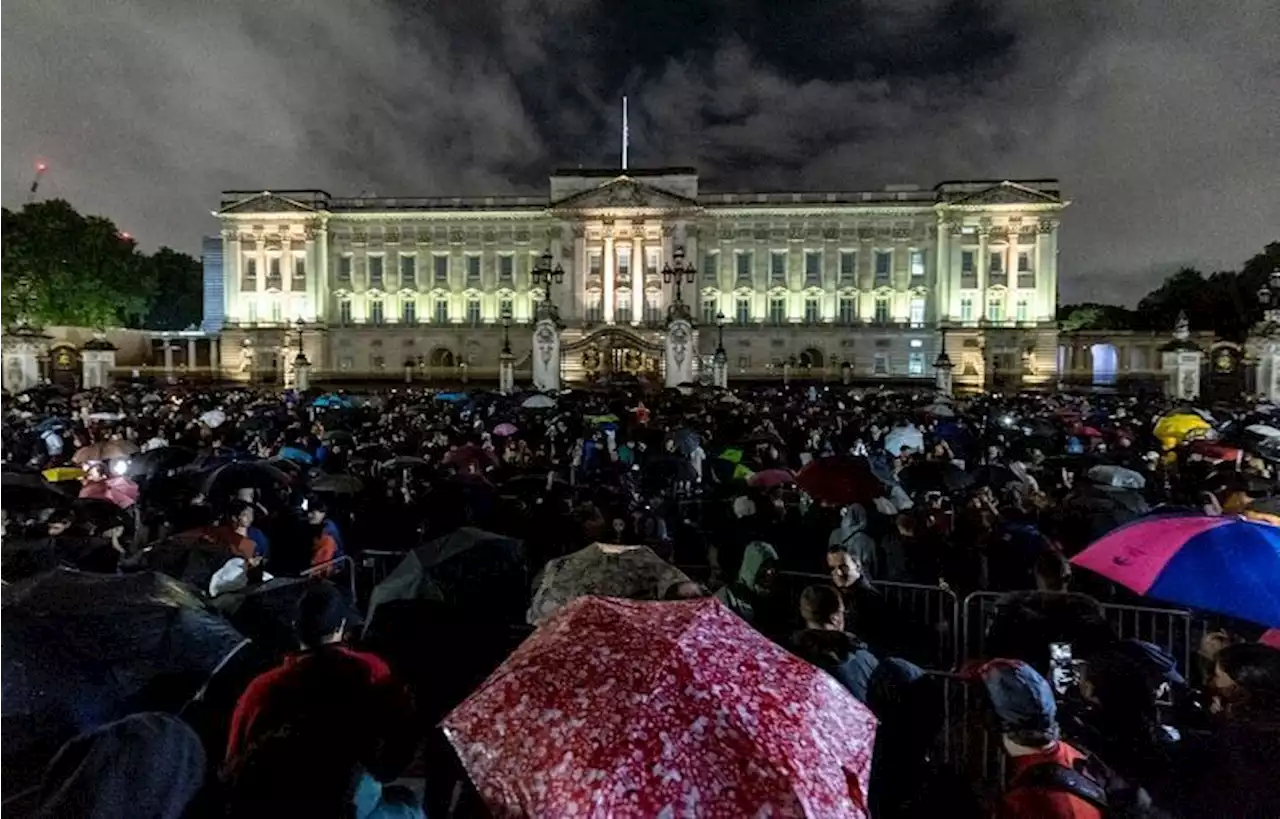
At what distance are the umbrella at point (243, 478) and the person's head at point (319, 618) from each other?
480cm

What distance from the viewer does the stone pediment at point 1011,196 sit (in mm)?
72688

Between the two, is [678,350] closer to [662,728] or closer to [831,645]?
[831,645]

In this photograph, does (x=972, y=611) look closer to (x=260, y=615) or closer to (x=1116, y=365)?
(x=260, y=615)

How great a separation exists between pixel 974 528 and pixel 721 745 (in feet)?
20.4

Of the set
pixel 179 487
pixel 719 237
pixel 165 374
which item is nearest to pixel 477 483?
pixel 179 487

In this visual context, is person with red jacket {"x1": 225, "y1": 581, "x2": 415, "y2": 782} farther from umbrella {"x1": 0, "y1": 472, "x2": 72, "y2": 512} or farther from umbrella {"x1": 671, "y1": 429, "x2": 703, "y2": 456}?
umbrella {"x1": 671, "y1": 429, "x2": 703, "y2": 456}

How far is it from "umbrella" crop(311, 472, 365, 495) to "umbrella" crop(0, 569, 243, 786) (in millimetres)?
5774

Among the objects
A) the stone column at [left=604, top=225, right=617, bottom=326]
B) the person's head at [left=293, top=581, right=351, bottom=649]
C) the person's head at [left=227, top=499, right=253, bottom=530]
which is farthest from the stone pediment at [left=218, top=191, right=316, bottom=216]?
the person's head at [left=293, top=581, right=351, bottom=649]

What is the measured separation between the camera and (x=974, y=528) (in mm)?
8602

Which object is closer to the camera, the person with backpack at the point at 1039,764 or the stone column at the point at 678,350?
the person with backpack at the point at 1039,764

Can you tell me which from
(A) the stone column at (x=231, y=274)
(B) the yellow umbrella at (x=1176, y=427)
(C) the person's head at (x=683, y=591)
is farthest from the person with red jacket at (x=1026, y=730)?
(A) the stone column at (x=231, y=274)

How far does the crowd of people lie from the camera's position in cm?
376

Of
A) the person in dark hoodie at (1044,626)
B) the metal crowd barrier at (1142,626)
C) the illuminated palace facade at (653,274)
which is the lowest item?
the metal crowd barrier at (1142,626)

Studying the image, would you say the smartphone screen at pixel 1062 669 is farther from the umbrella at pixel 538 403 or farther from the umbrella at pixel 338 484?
the umbrella at pixel 538 403
